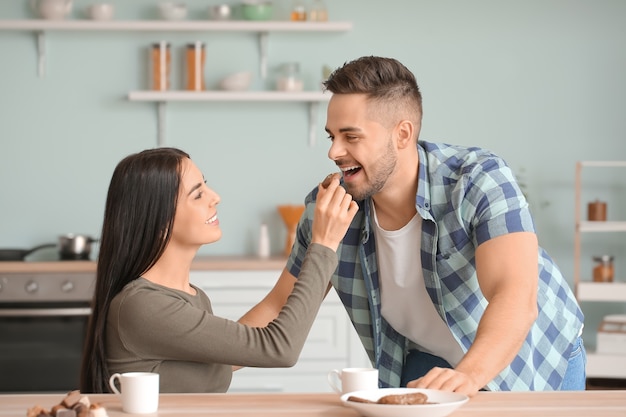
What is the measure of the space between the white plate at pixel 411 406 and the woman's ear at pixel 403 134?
2.88 feet

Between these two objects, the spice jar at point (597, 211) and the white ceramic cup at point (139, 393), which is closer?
the white ceramic cup at point (139, 393)

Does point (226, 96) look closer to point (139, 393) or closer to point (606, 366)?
point (606, 366)

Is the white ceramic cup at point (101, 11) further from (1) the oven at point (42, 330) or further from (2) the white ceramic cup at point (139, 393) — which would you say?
(2) the white ceramic cup at point (139, 393)

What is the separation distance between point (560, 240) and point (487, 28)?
45.1 inches

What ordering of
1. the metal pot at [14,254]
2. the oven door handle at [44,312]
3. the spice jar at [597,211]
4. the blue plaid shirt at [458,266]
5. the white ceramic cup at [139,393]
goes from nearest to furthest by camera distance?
the white ceramic cup at [139,393]
the blue plaid shirt at [458,266]
the oven door handle at [44,312]
the metal pot at [14,254]
the spice jar at [597,211]

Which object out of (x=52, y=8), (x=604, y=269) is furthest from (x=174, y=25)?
(x=604, y=269)

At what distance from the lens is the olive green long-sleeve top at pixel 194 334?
1.85 metres

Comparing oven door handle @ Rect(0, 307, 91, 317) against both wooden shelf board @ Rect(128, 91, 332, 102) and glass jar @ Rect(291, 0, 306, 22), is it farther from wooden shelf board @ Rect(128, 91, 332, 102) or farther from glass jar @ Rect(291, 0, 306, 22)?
glass jar @ Rect(291, 0, 306, 22)

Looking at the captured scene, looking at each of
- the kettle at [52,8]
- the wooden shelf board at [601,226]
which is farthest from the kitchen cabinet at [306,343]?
the kettle at [52,8]

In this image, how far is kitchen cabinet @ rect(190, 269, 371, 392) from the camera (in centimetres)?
432

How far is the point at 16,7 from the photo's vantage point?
488 cm

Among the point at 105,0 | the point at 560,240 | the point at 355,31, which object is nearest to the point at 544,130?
the point at 560,240

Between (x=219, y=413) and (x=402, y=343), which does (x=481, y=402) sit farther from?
(x=402, y=343)

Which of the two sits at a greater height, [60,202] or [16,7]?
[16,7]
